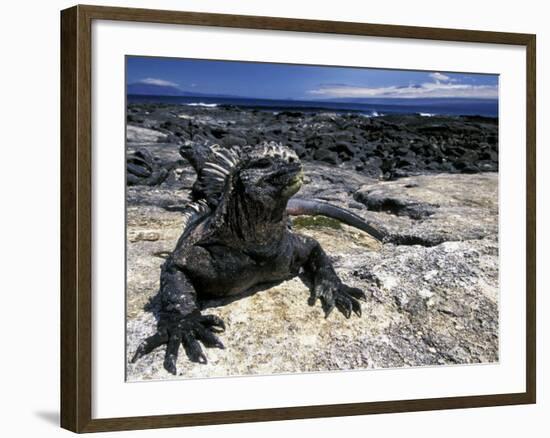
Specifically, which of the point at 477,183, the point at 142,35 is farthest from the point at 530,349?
the point at 142,35

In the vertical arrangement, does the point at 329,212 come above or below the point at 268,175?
below

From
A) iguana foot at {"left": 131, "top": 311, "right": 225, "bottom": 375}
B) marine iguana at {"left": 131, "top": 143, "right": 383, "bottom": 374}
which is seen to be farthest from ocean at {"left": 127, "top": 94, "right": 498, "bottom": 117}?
iguana foot at {"left": 131, "top": 311, "right": 225, "bottom": 375}

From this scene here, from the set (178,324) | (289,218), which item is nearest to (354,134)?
(289,218)

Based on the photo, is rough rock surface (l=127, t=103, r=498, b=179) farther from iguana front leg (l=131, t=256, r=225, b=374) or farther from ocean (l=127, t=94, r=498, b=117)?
iguana front leg (l=131, t=256, r=225, b=374)

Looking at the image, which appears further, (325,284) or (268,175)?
(325,284)

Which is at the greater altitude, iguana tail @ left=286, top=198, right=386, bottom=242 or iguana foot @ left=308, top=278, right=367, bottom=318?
iguana tail @ left=286, top=198, right=386, bottom=242

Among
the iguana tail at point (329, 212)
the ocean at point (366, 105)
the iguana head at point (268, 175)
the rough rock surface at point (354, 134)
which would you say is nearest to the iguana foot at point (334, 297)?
the iguana tail at point (329, 212)

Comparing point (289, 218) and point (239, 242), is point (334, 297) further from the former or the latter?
point (239, 242)
